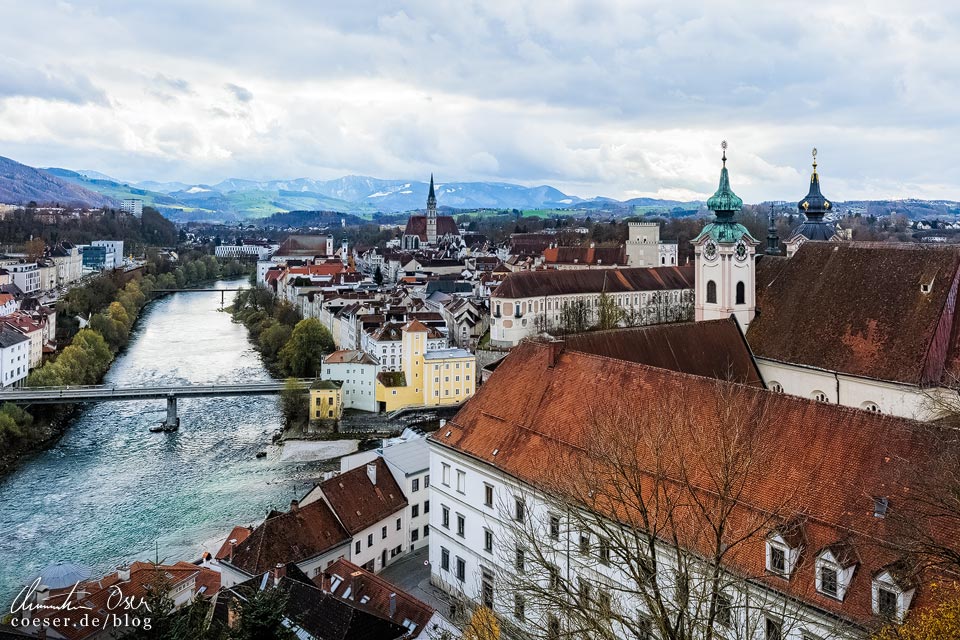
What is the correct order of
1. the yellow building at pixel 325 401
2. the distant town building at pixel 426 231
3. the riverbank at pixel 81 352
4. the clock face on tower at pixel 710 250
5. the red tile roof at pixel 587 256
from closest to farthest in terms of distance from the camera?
the clock face on tower at pixel 710 250, the riverbank at pixel 81 352, the yellow building at pixel 325 401, the red tile roof at pixel 587 256, the distant town building at pixel 426 231

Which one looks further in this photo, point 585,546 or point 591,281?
point 591,281

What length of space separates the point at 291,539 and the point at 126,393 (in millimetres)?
25018

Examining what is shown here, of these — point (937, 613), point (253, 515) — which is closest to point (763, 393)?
point (937, 613)

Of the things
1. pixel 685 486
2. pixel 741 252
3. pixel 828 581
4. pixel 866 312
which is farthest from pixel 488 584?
pixel 741 252

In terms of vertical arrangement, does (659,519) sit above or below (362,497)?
above

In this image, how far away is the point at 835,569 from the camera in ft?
35.0

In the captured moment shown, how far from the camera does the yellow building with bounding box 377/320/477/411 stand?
44375 millimetres

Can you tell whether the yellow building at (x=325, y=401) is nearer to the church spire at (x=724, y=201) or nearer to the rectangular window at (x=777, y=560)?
the church spire at (x=724, y=201)

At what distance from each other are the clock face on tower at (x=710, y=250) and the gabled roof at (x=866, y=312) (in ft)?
6.38


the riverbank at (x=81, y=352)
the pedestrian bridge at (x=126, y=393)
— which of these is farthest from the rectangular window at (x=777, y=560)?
the pedestrian bridge at (x=126, y=393)

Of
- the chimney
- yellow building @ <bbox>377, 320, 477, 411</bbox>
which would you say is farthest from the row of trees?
the chimney

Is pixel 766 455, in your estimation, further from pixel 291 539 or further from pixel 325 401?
pixel 325 401

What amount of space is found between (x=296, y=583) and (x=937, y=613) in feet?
38.8

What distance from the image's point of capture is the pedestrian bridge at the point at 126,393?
132 ft
